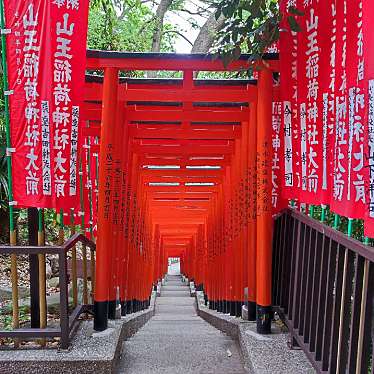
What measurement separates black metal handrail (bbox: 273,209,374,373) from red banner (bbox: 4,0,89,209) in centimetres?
189

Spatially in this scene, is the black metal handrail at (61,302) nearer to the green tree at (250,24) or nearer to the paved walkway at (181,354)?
the paved walkway at (181,354)

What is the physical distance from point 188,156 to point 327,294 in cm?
603

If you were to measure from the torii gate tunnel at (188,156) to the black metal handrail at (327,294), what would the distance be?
54 cm

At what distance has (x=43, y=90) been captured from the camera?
3.90 m

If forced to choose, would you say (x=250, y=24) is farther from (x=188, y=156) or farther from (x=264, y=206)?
(x=188, y=156)

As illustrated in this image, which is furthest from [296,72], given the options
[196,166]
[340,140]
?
[196,166]

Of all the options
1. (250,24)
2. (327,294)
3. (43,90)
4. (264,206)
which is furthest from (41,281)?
(250,24)

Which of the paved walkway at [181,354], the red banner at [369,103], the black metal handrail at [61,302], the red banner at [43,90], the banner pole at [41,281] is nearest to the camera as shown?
the red banner at [369,103]

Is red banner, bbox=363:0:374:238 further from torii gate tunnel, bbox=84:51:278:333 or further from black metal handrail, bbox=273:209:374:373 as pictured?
torii gate tunnel, bbox=84:51:278:333

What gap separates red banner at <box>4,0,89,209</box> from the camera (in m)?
3.84

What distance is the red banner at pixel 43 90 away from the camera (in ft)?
12.6

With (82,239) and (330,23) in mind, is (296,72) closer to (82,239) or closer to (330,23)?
(330,23)

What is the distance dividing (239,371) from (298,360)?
2.34 ft

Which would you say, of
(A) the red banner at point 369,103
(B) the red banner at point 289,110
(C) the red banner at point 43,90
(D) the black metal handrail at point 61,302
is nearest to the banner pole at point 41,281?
(D) the black metal handrail at point 61,302
